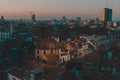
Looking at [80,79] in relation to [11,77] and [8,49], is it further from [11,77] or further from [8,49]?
[8,49]

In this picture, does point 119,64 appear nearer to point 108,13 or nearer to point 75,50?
point 75,50

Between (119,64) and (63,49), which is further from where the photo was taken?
(63,49)

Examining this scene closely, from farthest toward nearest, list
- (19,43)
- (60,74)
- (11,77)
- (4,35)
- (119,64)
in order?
1. (4,35)
2. (19,43)
3. (119,64)
4. (11,77)
5. (60,74)

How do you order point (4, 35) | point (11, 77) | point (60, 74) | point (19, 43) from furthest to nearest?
point (4, 35)
point (19, 43)
point (11, 77)
point (60, 74)

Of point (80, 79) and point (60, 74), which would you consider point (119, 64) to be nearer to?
point (80, 79)

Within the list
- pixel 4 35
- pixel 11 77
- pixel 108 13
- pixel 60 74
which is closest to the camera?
pixel 60 74

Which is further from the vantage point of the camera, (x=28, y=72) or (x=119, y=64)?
(x=119, y=64)

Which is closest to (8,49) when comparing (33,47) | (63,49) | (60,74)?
(33,47)

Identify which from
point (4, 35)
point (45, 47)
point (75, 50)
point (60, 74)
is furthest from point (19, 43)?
point (60, 74)

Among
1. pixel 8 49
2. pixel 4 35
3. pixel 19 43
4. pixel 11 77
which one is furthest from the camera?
pixel 4 35
